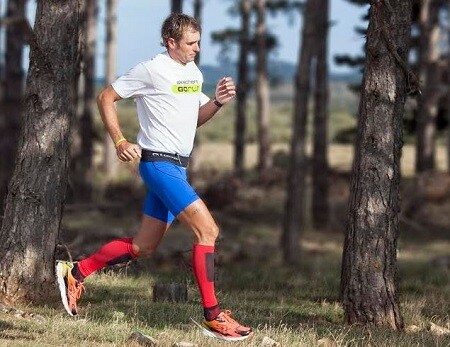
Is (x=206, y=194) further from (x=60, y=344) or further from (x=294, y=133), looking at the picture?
(x=60, y=344)

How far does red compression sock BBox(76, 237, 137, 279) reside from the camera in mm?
8703

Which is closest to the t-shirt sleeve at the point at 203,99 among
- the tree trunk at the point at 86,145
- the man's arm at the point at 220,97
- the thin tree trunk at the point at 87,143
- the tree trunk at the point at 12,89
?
the man's arm at the point at 220,97

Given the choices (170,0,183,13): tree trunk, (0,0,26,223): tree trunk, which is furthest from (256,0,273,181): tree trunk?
(170,0,183,13): tree trunk

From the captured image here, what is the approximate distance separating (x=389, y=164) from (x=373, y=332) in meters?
1.55

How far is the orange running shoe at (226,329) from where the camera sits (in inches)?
320

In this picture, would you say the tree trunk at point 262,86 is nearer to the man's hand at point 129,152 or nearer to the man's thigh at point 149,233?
the man's thigh at point 149,233

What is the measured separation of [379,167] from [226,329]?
2.36 m

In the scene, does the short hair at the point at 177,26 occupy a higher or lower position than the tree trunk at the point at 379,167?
higher

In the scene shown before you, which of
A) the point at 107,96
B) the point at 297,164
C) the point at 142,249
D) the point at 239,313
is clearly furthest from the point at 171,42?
the point at 297,164

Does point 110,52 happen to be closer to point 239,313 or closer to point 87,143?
point 87,143

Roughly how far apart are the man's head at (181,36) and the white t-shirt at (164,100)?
8 cm

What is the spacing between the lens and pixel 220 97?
8508 millimetres

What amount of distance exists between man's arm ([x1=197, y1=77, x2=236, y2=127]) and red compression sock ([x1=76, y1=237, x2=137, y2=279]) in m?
1.23

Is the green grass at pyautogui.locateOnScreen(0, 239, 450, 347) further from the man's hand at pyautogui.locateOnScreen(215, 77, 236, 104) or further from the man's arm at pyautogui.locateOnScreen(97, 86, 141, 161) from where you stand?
the man's hand at pyautogui.locateOnScreen(215, 77, 236, 104)
